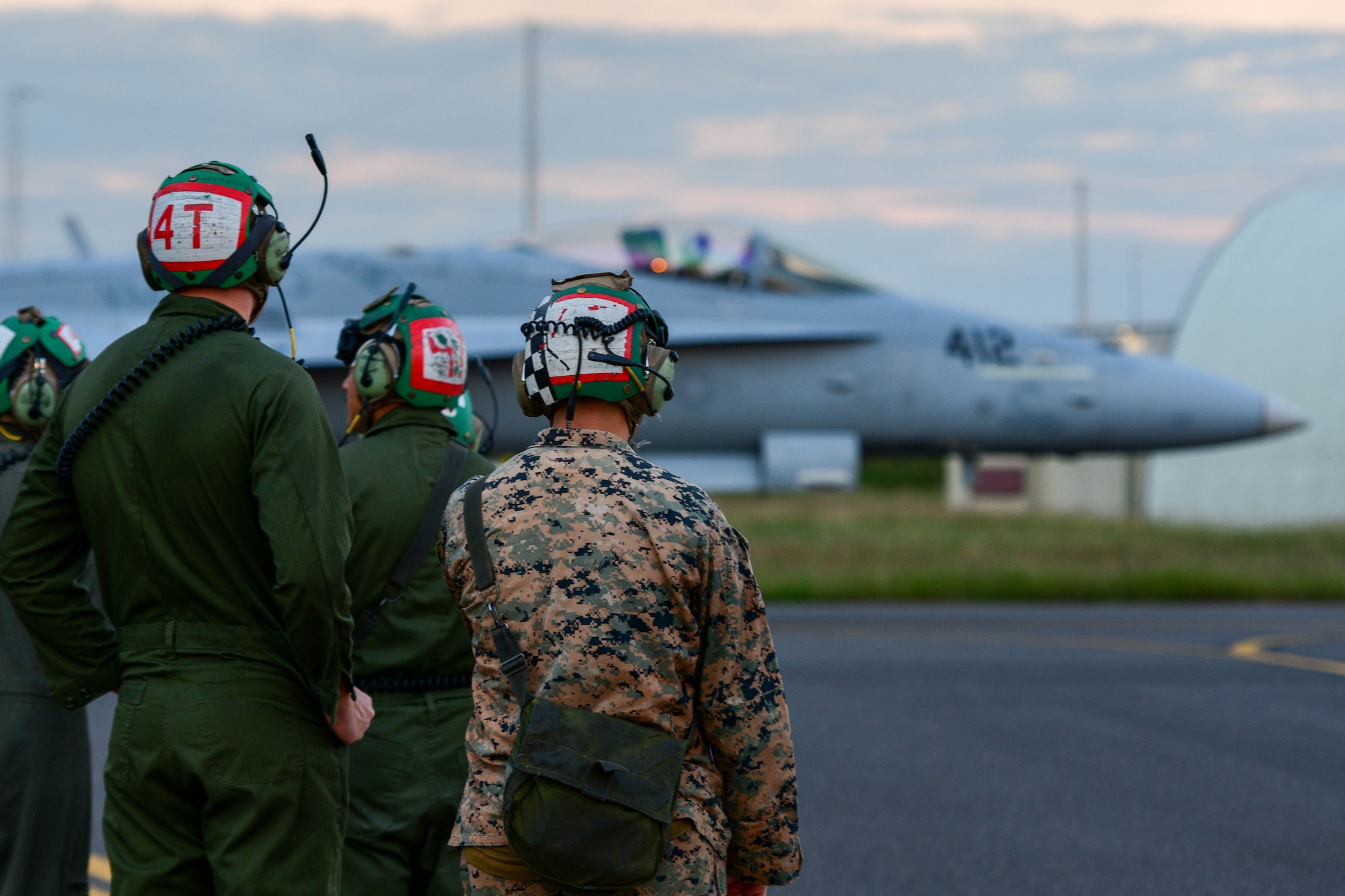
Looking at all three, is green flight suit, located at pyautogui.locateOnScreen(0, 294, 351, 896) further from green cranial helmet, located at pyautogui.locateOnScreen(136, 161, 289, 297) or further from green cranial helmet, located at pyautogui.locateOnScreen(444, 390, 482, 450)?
green cranial helmet, located at pyautogui.locateOnScreen(444, 390, 482, 450)

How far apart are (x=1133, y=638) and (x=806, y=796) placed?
7.02 m

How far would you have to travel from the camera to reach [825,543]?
24.3 metres

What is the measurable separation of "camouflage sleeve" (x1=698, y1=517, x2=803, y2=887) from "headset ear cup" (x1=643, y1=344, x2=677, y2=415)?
0.29m

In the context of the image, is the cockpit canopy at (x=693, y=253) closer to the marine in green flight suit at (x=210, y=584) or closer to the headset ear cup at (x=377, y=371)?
the headset ear cup at (x=377, y=371)

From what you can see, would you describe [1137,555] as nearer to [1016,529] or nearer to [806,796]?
[1016,529]

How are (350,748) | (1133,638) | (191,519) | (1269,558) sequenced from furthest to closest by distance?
(1269,558) < (1133,638) < (350,748) < (191,519)

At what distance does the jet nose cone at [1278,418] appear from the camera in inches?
447

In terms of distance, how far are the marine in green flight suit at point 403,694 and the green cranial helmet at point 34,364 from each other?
3.16ft

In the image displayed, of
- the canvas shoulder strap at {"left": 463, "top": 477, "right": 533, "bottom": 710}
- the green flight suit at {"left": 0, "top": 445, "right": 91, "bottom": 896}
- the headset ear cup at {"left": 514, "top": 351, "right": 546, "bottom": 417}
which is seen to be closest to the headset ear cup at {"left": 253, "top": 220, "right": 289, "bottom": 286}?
the headset ear cup at {"left": 514, "top": 351, "right": 546, "bottom": 417}

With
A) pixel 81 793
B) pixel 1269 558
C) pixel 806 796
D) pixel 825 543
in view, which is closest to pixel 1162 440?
pixel 806 796

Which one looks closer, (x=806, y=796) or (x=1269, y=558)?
(x=806, y=796)

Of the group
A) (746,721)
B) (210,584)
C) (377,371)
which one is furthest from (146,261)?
(746,721)

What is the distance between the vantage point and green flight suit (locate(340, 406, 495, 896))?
3.39m

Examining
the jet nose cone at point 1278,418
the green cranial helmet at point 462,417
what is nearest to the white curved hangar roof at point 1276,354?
the jet nose cone at point 1278,418
